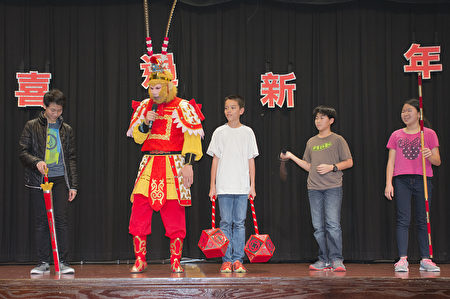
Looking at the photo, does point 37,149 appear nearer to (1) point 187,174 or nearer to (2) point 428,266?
(1) point 187,174

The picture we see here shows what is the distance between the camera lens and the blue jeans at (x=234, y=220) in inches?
153

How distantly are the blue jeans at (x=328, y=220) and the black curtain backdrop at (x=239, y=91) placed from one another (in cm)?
75

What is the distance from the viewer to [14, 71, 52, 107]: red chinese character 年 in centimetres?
486

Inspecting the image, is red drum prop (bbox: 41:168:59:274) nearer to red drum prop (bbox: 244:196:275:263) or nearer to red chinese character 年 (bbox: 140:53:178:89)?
red drum prop (bbox: 244:196:275:263)

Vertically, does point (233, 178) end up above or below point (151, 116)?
below

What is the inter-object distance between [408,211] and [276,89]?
1766 millimetres

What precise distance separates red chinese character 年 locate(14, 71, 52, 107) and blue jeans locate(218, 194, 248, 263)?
7.37ft

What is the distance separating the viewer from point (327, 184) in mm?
4070

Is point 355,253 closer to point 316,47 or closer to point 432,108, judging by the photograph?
point 432,108

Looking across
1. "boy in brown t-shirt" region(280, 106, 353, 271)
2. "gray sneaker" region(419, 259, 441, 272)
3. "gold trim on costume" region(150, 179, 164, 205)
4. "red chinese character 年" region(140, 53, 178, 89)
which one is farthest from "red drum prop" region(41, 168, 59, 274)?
"gray sneaker" region(419, 259, 441, 272)

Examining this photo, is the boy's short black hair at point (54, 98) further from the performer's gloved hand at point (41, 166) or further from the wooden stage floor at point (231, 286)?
the wooden stage floor at point (231, 286)

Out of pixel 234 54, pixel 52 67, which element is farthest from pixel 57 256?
pixel 234 54

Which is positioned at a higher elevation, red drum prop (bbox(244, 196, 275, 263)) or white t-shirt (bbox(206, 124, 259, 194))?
white t-shirt (bbox(206, 124, 259, 194))

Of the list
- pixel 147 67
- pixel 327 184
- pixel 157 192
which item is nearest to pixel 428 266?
pixel 327 184
